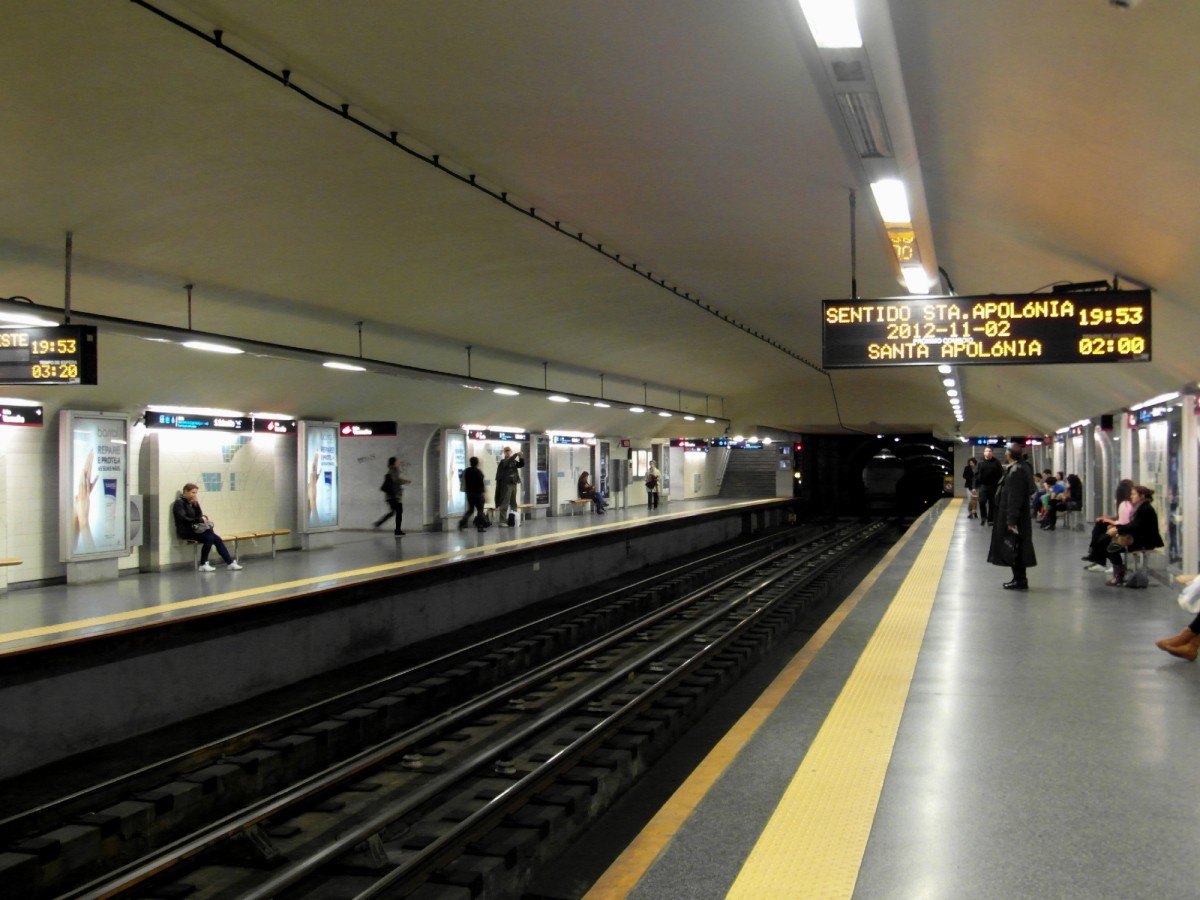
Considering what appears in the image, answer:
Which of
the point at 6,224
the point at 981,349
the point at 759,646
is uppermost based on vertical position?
the point at 6,224

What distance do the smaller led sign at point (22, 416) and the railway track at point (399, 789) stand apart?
4.46m

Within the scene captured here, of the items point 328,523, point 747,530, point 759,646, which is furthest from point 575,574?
point 747,530

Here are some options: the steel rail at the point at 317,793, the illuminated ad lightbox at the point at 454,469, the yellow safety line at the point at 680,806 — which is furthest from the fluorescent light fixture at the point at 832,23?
the illuminated ad lightbox at the point at 454,469

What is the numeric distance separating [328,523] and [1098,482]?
12.7m

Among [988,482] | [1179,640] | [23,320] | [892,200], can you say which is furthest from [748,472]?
[892,200]

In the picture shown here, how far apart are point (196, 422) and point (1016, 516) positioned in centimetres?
946

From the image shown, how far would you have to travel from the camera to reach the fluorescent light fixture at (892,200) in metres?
5.24

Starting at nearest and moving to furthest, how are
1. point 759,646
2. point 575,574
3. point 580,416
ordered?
1. point 759,646
2. point 575,574
3. point 580,416

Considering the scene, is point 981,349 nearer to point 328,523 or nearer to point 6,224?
point 6,224

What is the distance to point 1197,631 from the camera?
6.14m

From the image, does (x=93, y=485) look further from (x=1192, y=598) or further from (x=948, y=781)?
(x=1192, y=598)

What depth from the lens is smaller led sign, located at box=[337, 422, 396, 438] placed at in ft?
50.8

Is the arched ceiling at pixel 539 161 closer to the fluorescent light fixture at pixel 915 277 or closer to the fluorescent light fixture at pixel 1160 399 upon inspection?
the fluorescent light fixture at pixel 1160 399

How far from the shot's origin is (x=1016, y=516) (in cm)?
932
